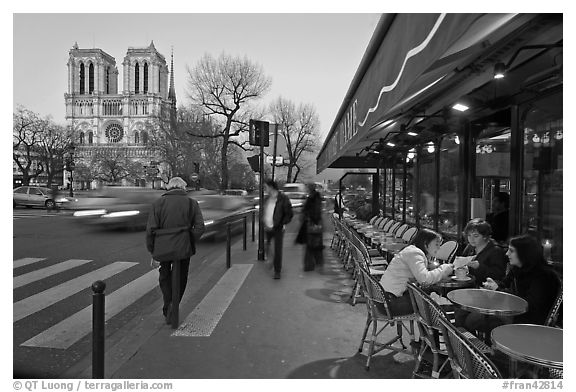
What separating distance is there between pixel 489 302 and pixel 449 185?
15.8 feet

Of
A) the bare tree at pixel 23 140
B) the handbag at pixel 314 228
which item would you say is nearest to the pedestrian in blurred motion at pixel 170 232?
the bare tree at pixel 23 140

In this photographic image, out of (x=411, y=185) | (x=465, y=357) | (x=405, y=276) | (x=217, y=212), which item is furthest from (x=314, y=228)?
(x=465, y=357)

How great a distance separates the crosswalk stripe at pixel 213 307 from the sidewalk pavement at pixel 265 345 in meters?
0.09

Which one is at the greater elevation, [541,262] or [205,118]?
[205,118]

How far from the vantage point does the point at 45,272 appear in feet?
25.9

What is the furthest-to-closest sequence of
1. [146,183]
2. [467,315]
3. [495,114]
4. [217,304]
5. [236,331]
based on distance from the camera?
1. [146,183]
2. [495,114]
3. [217,304]
4. [236,331]
5. [467,315]

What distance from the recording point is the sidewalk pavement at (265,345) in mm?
3633

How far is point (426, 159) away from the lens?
9438mm

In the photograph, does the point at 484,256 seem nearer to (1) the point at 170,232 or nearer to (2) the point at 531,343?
(2) the point at 531,343

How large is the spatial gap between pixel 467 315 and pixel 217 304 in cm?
310

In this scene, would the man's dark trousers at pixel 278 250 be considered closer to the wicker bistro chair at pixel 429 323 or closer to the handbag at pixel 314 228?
the handbag at pixel 314 228
